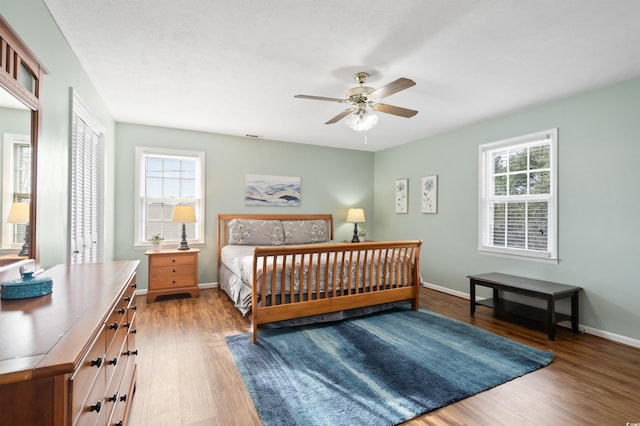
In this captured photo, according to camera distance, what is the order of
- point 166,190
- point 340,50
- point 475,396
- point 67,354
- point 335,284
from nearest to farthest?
point 67,354 → point 475,396 → point 340,50 → point 335,284 → point 166,190

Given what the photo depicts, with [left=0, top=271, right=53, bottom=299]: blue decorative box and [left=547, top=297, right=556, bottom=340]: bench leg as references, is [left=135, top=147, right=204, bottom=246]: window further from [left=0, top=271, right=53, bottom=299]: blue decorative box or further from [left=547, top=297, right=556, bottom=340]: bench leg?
[left=547, top=297, right=556, bottom=340]: bench leg

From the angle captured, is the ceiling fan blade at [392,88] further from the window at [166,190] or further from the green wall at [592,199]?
the window at [166,190]

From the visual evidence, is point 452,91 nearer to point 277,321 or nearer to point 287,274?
point 287,274

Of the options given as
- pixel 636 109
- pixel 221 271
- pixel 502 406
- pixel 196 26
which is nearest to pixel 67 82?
pixel 196 26

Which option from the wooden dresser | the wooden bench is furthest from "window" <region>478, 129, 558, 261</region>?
the wooden dresser

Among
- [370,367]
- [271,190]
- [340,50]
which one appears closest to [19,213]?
[340,50]

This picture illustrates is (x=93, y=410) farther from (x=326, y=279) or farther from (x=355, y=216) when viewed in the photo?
(x=355, y=216)

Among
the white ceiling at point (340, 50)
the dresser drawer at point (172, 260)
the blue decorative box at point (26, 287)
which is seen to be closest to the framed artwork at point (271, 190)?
the dresser drawer at point (172, 260)

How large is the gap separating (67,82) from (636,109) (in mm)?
4860

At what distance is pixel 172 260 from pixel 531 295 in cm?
434

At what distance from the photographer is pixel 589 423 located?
186 centimetres

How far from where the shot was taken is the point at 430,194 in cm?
513

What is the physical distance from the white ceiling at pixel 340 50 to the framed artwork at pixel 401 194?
188cm

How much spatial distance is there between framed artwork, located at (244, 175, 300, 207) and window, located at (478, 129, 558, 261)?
2.99 meters
